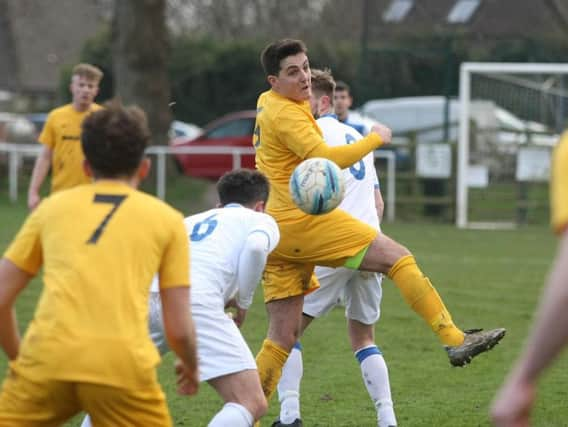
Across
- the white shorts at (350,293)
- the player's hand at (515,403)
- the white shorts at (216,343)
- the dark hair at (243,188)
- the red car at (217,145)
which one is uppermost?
the dark hair at (243,188)

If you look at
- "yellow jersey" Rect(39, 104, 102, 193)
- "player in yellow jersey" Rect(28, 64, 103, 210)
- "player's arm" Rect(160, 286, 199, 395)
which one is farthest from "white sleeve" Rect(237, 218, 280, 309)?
"yellow jersey" Rect(39, 104, 102, 193)

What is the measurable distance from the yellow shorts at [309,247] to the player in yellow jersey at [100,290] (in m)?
2.09

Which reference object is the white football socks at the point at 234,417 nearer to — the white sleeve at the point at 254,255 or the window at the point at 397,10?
the white sleeve at the point at 254,255

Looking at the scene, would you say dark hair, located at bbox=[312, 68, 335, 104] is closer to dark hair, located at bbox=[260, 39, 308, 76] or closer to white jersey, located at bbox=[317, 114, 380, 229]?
white jersey, located at bbox=[317, 114, 380, 229]

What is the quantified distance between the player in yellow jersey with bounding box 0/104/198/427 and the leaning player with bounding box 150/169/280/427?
0.87 metres

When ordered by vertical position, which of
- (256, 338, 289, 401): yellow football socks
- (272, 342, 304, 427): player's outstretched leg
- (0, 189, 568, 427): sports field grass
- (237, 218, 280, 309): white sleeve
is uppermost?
(237, 218, 280, 309): white sleeve

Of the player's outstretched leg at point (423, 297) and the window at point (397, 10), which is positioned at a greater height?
the window at point (397, 10)

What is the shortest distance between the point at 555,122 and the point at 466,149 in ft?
5.48

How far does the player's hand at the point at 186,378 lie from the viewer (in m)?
4.09

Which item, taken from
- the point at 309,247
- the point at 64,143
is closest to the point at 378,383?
the point at 309,247

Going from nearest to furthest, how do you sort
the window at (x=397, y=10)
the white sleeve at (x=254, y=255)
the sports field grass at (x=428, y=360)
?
1. the white sleeve at (x=254, y=255)
2. the sports field grass at (x=428, y=360)
3. the window at (x=397, y=10)

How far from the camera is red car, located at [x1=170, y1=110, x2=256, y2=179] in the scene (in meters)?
23.8

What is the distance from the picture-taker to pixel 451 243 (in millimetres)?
16891

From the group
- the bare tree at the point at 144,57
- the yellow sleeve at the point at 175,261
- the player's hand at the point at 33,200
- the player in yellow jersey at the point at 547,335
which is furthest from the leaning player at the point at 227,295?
the bare tree at the point at 144,57
